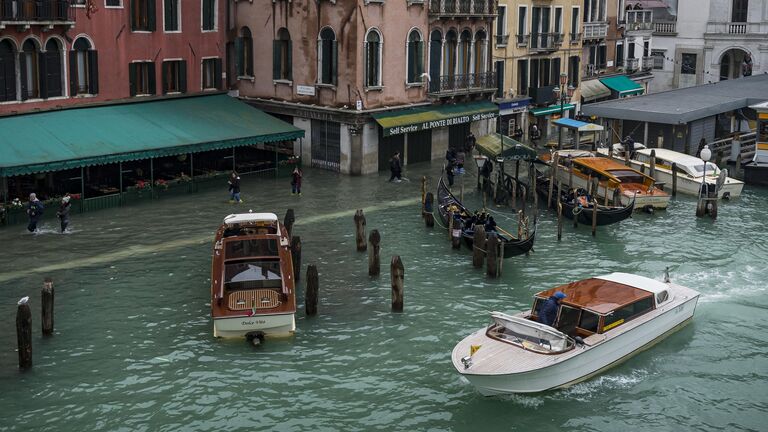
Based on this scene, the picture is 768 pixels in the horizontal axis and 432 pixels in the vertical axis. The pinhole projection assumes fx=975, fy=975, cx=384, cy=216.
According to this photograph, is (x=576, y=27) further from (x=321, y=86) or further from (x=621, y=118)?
(x=321, y=86)

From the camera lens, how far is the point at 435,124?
47219 millimetres

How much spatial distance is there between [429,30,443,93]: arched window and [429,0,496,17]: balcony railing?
1.13 m

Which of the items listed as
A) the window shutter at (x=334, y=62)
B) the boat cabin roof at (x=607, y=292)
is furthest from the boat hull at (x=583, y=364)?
the window shutter at (x=334, y=62)

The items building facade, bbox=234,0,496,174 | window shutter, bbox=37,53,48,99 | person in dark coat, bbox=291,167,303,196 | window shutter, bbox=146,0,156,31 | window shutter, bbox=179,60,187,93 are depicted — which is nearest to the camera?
window shutter, bbox=37,53,48,99

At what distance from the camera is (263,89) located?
158 feet

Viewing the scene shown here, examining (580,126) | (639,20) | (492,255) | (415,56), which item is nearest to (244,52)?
(415,56)

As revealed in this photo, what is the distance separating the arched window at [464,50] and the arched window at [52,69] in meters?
19.8

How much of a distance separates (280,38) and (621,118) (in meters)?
18.5

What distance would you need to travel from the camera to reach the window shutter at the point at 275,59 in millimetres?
46781

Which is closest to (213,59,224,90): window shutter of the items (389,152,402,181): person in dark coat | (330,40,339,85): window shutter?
(330,40,339,85): window shutter

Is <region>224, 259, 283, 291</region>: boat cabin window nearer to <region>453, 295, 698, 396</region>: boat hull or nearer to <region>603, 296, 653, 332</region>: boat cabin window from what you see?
<region>453, 295, 698, 396</region>: boat hull

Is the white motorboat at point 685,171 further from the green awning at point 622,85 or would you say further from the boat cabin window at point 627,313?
the green awning at point 622,85

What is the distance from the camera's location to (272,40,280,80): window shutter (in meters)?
46.8

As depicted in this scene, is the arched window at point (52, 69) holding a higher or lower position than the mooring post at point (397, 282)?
higher
